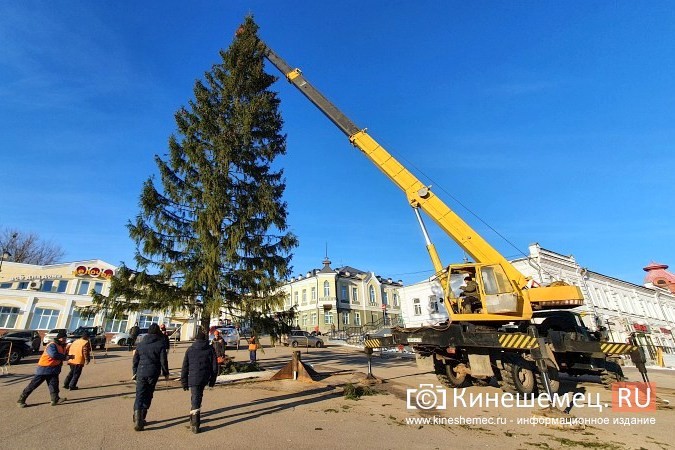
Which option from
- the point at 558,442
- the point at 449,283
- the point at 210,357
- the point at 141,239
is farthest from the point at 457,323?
the point at 141,239

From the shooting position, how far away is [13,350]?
717 inches

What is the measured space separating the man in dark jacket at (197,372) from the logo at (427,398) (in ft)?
16.2

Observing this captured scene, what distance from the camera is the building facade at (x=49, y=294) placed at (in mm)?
35594

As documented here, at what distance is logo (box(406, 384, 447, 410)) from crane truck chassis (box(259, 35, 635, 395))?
726 millimetres

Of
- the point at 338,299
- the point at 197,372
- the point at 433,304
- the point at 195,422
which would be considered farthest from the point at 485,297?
the point at 338,299

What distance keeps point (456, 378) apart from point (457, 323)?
211cm

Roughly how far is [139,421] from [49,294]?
4311 cm

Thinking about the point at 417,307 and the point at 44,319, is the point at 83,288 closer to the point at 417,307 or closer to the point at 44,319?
the point at 44,319

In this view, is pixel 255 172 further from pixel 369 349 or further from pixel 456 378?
pixel 456 378

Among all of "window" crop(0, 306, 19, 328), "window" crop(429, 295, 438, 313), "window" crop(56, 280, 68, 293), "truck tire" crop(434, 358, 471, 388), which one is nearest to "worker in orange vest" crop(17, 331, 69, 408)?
"truck tire" crop(434, 358, 471, 388)

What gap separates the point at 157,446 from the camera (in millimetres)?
5113

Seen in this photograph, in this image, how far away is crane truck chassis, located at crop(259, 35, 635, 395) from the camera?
9109mm

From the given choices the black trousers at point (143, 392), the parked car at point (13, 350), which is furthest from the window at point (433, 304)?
the black trousers at point (143, 392)

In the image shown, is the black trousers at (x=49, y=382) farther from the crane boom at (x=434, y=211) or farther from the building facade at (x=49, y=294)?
the building facade at (x=49, y=294)
